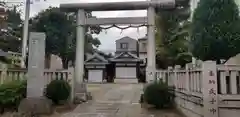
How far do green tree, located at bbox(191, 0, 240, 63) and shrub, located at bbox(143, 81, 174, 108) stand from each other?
227cm

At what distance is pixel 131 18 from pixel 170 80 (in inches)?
179

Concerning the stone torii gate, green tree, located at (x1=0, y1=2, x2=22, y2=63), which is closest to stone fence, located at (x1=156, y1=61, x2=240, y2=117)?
the stone torii gate

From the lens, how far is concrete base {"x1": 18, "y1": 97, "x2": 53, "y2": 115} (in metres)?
8.62

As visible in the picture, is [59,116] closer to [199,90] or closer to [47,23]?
[199,90]

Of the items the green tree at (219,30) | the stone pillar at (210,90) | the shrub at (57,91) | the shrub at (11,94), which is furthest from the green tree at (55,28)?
the stone pillar at (210,90)

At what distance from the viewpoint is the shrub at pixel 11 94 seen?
8766 mm

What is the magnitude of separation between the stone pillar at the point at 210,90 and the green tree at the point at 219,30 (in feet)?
4.24

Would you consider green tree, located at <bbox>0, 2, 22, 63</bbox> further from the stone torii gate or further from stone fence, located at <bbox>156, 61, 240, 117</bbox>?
stone fence, located at <bbox>156, 61, 240, 117</bbox>

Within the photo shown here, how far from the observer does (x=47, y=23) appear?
69.4 feet

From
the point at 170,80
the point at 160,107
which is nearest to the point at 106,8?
the point at 170,80

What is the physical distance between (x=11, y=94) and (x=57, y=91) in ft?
5.27

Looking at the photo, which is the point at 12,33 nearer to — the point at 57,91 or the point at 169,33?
the point at 169,33

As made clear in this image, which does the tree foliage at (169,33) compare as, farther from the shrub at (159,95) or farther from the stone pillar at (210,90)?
the stone pillar at (210,90)

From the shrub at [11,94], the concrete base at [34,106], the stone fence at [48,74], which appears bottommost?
the concrete base at [34,106]
